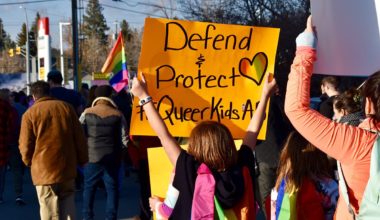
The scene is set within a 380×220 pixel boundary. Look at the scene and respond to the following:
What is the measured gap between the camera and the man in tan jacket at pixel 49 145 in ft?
20.7

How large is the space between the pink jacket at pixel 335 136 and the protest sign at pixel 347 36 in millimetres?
294

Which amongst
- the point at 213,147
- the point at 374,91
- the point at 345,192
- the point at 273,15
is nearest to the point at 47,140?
the point at 213,147

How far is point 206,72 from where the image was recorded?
3.94 meters

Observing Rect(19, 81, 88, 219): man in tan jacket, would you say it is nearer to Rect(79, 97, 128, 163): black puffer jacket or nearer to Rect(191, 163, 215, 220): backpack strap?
Rect(79, 97, 128, 163): black puffer jacket

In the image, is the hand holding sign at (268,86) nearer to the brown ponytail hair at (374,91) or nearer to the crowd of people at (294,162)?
the crowd of people at (294,162)

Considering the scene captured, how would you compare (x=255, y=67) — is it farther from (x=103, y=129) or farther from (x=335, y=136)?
(x=103, y=129)

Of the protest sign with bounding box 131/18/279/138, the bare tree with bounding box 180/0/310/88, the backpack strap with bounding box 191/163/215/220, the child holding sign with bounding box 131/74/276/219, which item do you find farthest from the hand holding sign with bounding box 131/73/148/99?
the bare tree with bounding box 180/0/310/88

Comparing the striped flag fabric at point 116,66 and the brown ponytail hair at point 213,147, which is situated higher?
the striped flag fabric at point 116,66

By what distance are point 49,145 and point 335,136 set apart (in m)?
4.22

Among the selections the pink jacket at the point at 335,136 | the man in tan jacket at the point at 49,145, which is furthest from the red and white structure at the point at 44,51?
the pink jacket at the point at 335,136

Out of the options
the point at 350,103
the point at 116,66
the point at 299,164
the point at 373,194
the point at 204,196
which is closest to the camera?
the point at 373,194

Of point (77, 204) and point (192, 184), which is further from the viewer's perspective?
point (77, 204)

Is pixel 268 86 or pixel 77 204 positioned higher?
pixel 268 86

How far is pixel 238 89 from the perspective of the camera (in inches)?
156
